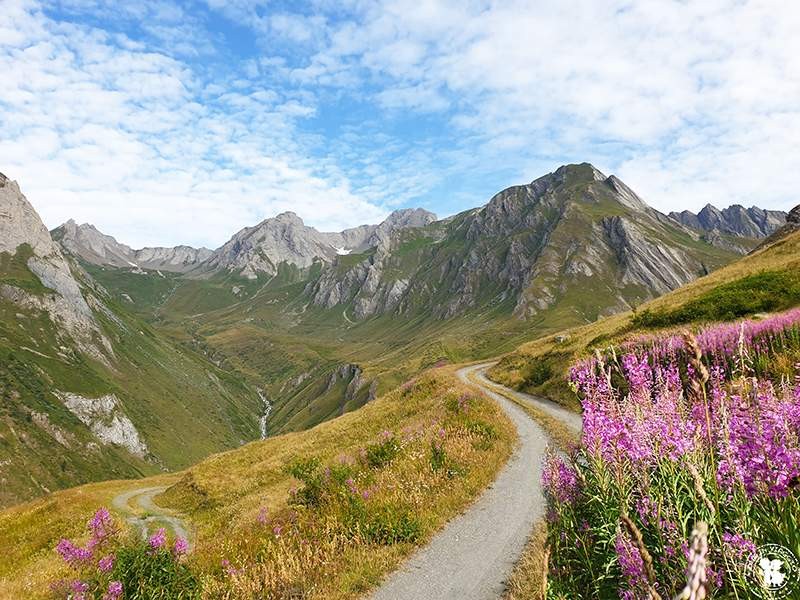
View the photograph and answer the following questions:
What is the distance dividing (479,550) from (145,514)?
4622 centimetres

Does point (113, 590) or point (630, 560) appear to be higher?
point (630, 560)

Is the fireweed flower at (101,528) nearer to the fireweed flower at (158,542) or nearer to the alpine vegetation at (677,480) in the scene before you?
the fireweed flower at (158,542)

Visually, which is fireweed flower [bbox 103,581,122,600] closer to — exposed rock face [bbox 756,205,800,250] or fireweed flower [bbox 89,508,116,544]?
fireweed flower [bbox 89,508,116,544]

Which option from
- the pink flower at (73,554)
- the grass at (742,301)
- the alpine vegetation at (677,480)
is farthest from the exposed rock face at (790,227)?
the pink flower at (73,554)

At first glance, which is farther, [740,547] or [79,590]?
[79,590]

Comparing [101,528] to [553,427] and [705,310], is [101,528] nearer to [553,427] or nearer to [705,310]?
[553,427]

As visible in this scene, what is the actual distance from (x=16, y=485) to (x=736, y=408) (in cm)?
24064

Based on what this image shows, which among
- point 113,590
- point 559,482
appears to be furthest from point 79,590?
point 559,482

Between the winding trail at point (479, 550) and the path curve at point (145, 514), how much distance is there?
21.6m

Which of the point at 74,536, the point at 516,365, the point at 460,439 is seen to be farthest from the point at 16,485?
the point at 460,439

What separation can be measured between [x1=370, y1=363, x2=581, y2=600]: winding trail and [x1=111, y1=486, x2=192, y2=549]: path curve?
71.0 feet

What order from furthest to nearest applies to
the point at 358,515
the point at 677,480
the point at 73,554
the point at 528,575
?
the point at 358,515 → the point at 73,554 → the point at 528,575 → the point at 677,480

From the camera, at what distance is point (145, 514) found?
45844mm

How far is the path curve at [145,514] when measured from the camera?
123ft
